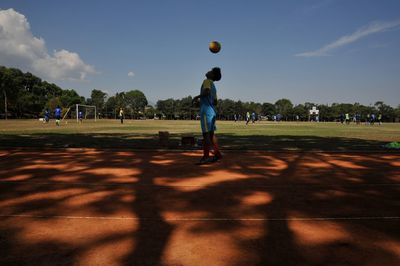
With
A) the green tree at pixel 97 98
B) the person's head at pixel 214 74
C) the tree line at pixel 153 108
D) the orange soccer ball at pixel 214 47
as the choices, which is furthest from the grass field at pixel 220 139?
the green tree at pixel 97 98

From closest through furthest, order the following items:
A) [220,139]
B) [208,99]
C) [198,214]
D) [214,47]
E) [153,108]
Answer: [198,214] → [208,99] → [214,47] → [220,139] → [153,108]

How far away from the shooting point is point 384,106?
129750 millimetres

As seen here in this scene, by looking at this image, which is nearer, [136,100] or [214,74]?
[214,74]

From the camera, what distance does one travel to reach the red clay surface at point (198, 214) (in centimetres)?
309

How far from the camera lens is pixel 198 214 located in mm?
4309

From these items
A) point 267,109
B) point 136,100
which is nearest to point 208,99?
point 267,109

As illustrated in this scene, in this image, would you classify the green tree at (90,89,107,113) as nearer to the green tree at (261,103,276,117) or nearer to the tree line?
the tree line

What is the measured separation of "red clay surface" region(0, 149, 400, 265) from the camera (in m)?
3.09

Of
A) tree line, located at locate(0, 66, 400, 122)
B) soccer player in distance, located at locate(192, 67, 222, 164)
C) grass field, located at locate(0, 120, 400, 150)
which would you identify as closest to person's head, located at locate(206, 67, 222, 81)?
soccer player in distance, located at locate(192, 67, 222, 164)

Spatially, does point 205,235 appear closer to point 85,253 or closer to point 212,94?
point 85,253

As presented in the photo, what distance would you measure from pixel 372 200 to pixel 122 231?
11.6 feet

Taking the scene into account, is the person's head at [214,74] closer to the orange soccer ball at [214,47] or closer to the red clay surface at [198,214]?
the orange soccer ball at [214,47]

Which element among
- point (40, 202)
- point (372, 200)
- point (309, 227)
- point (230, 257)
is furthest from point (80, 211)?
point (372, 200)

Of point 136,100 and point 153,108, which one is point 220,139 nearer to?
point 153,108
